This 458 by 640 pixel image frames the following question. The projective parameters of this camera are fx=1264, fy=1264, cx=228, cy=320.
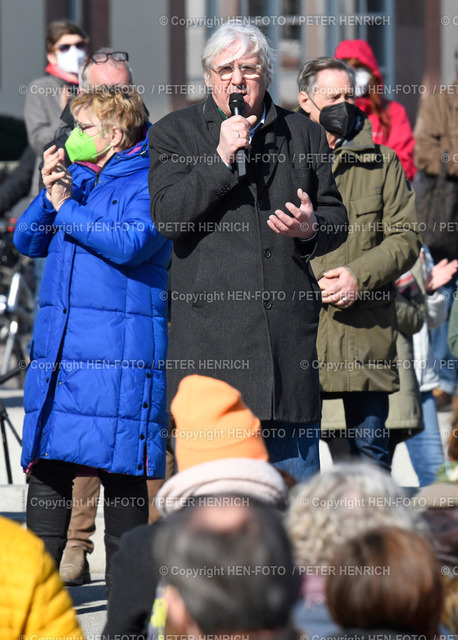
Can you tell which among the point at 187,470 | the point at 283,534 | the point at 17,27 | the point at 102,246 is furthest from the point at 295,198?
the point at 17,27

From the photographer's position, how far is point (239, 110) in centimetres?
420

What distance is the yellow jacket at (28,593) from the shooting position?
275 cm

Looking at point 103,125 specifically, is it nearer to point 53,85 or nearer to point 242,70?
point 242,70

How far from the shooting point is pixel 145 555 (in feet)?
10.1

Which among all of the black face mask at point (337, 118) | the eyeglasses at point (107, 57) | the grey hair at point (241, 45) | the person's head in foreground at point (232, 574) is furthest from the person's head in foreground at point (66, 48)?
the person's head in foreground at point (232, 574)

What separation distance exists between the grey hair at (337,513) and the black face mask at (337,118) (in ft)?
9.64

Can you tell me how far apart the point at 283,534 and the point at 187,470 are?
0.90 m

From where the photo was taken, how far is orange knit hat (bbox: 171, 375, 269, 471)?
3189 mm

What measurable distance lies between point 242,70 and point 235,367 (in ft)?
3.29

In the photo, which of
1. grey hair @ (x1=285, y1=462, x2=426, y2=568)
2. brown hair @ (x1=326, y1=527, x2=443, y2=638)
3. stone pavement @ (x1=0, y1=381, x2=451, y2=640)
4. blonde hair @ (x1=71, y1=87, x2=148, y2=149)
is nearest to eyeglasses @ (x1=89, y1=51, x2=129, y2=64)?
blonde hair @ (x1=71, y1=87, x2=148, y2=149)

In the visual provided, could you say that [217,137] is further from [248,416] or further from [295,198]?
[248,416]

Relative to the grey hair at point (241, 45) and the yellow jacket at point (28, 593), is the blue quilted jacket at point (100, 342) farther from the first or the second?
the yellow jacket at point (28, 593)

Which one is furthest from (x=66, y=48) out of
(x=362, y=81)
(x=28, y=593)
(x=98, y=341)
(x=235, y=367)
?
(x=28, y=593)

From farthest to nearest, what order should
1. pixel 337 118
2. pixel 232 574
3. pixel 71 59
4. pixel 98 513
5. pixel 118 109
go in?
pixel 71 59
pixel 98 513
pixel 337 118
pixel 118 109
pixel 232 574
